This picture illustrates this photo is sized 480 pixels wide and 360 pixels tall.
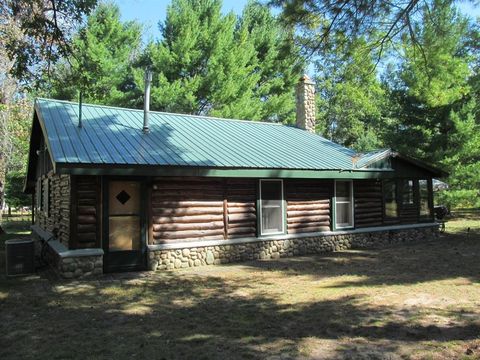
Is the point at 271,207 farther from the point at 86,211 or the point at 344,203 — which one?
the point at 86,211

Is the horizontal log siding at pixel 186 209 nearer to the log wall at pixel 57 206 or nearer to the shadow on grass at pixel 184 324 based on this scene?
the log wall at pixel 57 206

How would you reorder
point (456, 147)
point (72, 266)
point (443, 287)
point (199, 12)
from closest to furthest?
point (443, 287), point (72, 266), point (456, 147), point (199, 12)

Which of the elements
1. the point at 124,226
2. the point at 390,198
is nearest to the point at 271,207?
the point at 124,226

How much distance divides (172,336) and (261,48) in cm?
2709

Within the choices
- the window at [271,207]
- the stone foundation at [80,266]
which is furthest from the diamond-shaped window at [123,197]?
the window at [271,207]

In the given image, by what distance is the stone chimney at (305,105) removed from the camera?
1819 cm

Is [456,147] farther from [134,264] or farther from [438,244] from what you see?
[134,264]

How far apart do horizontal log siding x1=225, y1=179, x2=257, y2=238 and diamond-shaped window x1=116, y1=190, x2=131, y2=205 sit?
2.63 meters

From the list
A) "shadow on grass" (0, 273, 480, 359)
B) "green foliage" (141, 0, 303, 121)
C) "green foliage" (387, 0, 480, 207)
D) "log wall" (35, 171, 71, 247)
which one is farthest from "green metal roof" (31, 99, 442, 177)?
"green foliage" (141, 0, 303, 121)

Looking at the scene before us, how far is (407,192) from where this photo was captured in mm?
15633

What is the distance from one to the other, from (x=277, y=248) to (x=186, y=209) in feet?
9.75

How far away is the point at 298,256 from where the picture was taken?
1249 cm

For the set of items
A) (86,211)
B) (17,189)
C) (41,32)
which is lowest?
(86,211)

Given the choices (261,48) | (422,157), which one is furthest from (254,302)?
(261,48)
